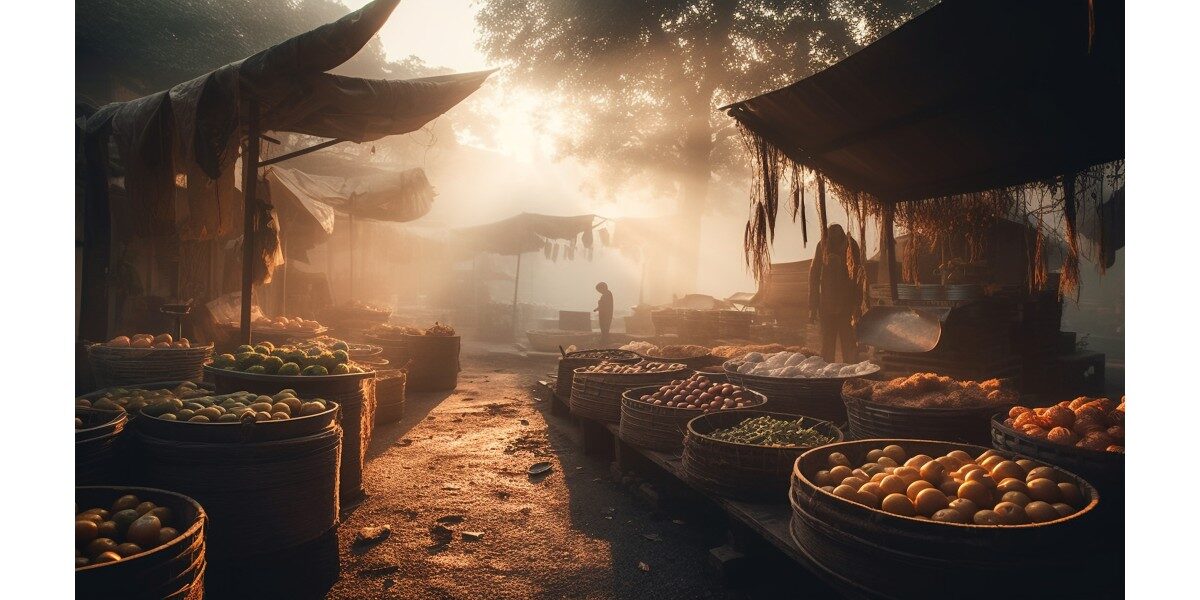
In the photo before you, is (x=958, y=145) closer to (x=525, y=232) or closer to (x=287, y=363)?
(x=287, y=363)

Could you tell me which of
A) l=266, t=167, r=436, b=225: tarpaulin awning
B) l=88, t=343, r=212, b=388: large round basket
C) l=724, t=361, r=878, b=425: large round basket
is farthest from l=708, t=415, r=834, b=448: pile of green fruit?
l=266, t=167, r=436, b=225: tarpaulin awning

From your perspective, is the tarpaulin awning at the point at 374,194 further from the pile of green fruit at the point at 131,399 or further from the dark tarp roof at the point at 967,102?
the dark tarp roof at the point at 967,102

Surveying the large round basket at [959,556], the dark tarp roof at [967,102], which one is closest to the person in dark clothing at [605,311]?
the dark tarp roof at [967,102]

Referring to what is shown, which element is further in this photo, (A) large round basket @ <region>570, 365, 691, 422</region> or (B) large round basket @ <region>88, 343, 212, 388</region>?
(A) large round basket @ <region>570, 365, 691, 422</region>

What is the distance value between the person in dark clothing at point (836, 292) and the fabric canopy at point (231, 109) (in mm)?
5126

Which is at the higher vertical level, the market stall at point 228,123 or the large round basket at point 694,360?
the market stall at point 228,123

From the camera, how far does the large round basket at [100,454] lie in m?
2.69

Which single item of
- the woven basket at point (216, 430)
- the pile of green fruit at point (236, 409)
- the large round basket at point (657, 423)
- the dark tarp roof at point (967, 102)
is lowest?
the large round basket at point (657, 423)

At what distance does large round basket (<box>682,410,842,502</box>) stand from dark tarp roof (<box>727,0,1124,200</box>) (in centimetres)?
268

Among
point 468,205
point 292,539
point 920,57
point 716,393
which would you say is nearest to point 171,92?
point 292,539

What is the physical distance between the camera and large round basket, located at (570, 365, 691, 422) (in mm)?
5934

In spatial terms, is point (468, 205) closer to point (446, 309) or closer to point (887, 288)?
point (446, 309)

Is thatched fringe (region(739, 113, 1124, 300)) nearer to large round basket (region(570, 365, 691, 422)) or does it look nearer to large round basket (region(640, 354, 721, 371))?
large round basket (region(570, 365, 691, 422))

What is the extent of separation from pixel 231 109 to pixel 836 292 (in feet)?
24.5
